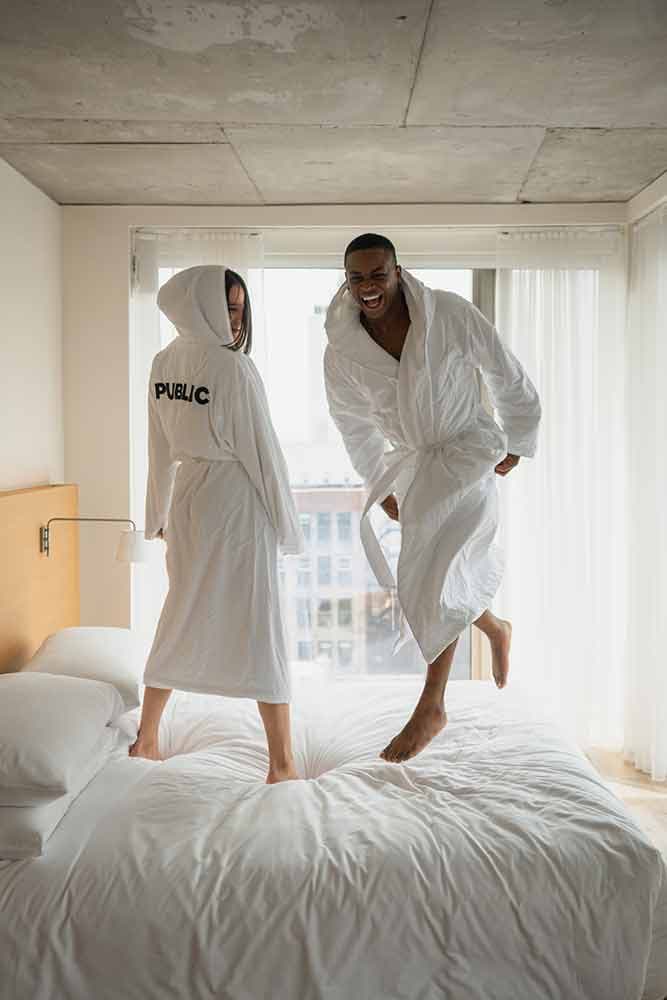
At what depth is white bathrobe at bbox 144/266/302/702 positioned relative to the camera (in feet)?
8.52

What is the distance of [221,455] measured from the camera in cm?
265

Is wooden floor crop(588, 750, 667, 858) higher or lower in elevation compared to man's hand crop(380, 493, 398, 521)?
lower

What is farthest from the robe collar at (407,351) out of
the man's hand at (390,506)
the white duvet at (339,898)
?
the white duvet at (339,898)

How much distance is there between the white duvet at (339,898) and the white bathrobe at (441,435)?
0.54m

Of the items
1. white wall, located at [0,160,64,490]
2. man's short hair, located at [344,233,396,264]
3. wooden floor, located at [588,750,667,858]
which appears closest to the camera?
man's short hair, located at [344,233,396,264]

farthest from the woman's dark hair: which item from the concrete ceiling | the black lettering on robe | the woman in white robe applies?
the concrete ceiling

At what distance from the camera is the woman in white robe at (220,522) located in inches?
102

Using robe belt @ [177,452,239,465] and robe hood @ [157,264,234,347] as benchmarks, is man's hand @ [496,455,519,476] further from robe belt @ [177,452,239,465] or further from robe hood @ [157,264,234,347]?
robe hood @ [157,264,234,347]

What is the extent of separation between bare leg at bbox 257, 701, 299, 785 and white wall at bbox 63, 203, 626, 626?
168 cm

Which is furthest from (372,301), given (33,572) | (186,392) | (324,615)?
(324,615)

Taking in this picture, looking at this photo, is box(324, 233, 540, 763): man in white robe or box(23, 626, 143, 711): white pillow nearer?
box(324, 233, 540, 763): man in white robe

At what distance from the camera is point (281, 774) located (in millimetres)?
2449

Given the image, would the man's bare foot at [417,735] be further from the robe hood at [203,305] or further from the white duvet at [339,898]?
the robe hood at [203,305]

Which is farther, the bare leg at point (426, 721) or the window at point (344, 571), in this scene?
the window at point (344, 571)
